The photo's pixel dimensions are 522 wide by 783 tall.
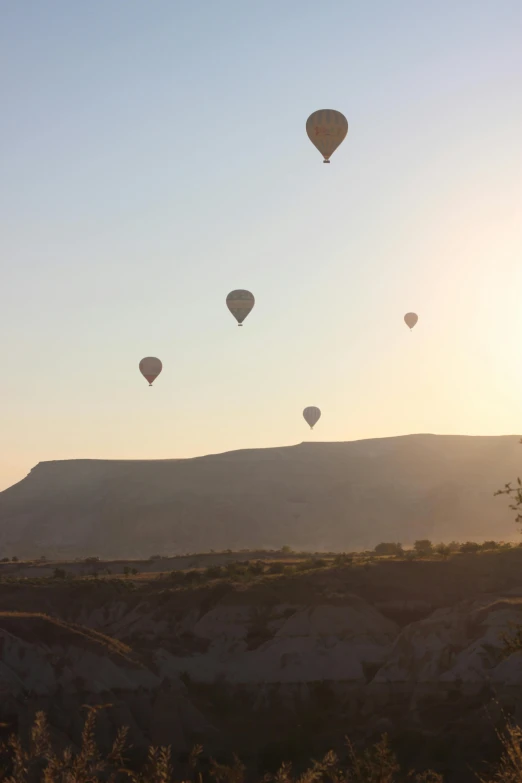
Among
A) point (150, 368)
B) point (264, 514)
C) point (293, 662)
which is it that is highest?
point (150, 368)

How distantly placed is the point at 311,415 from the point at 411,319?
42.6m

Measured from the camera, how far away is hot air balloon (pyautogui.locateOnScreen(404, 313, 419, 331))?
11738 centimetres

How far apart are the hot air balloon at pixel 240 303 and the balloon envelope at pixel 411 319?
26.2 m

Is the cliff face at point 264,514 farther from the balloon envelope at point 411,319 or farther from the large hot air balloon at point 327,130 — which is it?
the large hot air balloon at point 327,130

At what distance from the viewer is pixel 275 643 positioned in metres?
51.6

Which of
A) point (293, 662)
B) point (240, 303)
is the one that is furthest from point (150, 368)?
point (293, 662)

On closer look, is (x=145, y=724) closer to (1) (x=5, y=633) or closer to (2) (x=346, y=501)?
(1) (x=5, y=633)

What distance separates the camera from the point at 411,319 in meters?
118

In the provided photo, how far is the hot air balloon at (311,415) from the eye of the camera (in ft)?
516

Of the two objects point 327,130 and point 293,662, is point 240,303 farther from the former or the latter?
point 293,662

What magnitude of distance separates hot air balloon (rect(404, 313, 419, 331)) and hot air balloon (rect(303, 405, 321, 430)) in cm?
4208

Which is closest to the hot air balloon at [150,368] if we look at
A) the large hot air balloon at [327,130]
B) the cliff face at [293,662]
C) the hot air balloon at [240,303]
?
the hot air balloon at [240,303]

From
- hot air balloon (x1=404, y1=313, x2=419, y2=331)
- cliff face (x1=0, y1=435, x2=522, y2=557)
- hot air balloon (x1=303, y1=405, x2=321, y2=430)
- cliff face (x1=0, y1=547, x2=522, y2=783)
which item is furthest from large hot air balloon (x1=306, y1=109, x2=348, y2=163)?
cliff face (x1=0, y1=435, x2=522, y2=557)

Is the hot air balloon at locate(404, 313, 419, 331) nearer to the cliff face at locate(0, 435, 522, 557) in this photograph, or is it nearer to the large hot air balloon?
the large hot air balloon
